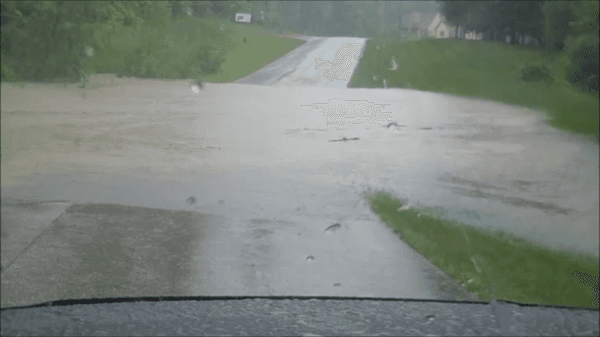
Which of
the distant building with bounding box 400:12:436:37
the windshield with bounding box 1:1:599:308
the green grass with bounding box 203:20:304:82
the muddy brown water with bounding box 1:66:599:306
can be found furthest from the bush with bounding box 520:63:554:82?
the green grass with bounding box 203:20:304:82

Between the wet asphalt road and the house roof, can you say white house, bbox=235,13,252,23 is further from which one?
the house roof

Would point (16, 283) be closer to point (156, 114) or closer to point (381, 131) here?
point (156, 114)

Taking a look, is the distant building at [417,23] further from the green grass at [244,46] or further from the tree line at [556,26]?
the green grass at [244,46]

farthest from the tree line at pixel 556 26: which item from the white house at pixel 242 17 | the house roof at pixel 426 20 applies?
the white house at pixel 242 17

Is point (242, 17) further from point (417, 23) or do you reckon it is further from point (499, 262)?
point (499, 262)

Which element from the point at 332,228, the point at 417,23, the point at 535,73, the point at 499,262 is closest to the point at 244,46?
the point at 417,23

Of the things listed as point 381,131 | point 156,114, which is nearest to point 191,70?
point 156,114

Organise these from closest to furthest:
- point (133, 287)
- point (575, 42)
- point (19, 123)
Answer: point (575, 42) → point (19, 123) → point (133, 287)
